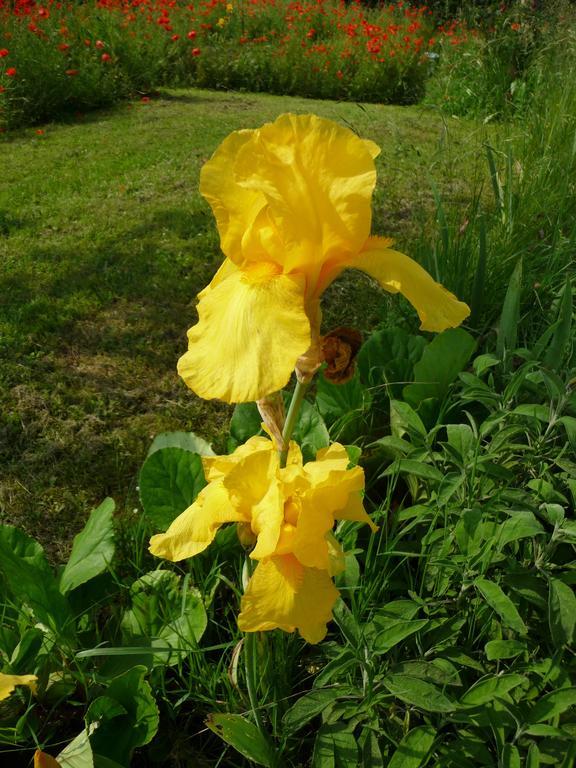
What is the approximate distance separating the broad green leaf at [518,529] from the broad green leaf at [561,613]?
0.11m

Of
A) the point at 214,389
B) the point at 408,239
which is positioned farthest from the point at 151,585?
the point at 408,239

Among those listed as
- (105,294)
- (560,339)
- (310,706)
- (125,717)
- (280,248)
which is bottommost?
(105,294)

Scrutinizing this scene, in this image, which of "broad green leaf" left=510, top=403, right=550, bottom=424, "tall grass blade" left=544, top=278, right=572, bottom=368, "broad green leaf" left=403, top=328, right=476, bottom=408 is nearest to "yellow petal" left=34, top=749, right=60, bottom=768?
"broad green leaf" left=510, top=403, right=550, bottom=424

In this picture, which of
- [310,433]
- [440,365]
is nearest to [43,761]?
[310,433]

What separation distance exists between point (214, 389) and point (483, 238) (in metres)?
1.43

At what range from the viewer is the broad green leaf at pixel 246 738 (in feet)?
3.86

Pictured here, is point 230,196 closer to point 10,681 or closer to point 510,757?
point 10,681

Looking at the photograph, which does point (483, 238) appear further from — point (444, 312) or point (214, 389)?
point (214, 389)

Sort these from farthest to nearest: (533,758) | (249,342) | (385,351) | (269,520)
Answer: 1. (385,351)
2. (533,758)
3. (269,520)
4. (249,342)

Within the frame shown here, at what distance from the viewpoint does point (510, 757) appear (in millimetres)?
1104

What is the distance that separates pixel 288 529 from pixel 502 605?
50cm

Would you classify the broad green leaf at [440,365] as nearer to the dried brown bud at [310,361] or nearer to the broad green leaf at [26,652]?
the dried brown bud at [310,361]

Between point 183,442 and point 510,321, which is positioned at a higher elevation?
point 510,321

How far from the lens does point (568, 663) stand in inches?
51.3
